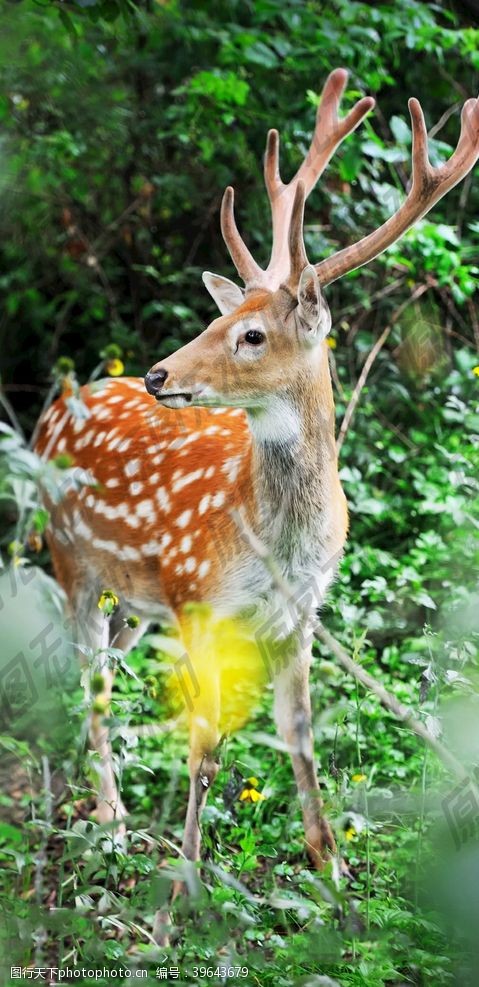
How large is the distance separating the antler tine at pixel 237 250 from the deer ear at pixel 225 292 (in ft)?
0.17

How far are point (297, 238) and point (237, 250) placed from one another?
424mm

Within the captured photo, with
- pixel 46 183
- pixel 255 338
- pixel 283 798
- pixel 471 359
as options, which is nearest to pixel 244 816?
pixel 283 798

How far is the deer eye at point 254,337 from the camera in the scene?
9.70 feet

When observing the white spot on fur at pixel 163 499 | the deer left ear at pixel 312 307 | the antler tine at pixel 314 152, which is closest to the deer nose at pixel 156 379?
the deer left ear at pixel 312 307

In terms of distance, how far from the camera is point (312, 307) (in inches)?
115

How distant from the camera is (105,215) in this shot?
6.41 metres

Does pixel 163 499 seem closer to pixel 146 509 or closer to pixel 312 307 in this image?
pixel 146 509

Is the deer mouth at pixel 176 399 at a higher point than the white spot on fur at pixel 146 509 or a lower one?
lower

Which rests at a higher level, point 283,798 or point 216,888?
point 283,798

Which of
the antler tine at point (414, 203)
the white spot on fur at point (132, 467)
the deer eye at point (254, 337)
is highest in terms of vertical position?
the antler tine at point (414, 203)

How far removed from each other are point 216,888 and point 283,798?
3.82ft

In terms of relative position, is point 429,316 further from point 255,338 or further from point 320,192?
point 255,338

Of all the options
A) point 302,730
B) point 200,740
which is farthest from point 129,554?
point 302,730

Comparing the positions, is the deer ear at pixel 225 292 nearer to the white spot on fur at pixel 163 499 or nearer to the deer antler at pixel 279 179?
the deer antler at pixel 279 179
